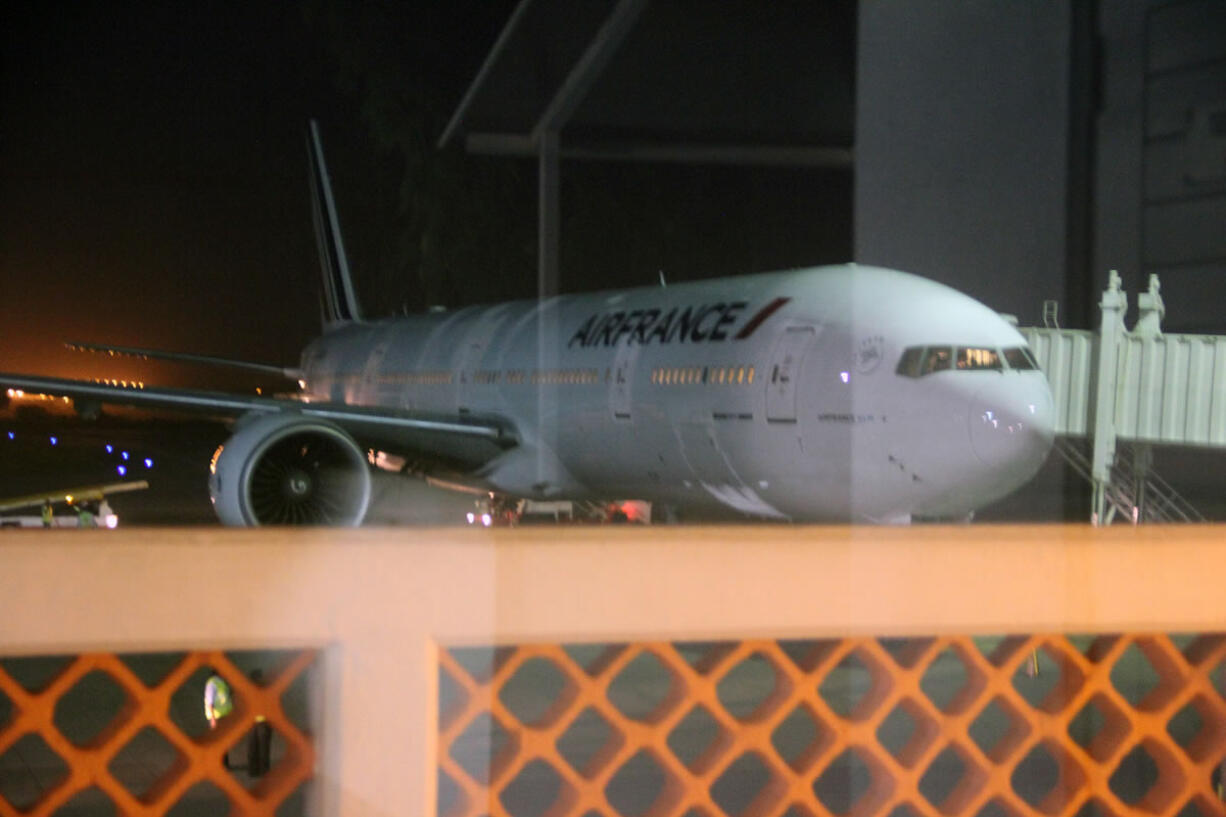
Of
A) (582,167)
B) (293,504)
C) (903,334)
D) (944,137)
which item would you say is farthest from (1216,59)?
(582,167)

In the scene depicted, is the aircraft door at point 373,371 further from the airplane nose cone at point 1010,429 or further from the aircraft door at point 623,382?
the airplane nose cone at point 1010,429

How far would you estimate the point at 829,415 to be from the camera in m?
12.2

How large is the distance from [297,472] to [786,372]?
17.6 ft

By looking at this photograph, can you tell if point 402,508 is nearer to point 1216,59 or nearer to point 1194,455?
point 1194,455

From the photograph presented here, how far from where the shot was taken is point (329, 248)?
27797 millimetres

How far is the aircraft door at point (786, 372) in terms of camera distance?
12602mm

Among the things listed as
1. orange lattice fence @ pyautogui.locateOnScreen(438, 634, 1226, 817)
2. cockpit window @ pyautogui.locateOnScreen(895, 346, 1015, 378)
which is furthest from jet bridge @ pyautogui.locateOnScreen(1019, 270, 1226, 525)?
orange lattice fence @ pyautogui.locateOnScreen(438, 634, 1226, 817)

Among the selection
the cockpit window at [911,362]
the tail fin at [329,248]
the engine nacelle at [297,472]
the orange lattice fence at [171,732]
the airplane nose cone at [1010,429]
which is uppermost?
the tail fin at [329,248]

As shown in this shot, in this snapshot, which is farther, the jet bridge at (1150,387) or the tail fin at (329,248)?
the tail fin at (329,248)

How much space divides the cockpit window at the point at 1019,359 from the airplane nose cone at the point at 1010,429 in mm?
317

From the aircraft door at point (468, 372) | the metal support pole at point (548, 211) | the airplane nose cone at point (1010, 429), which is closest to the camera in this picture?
the airplane nose cone at point (1010, 429)

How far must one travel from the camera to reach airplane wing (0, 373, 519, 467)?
55.6ft

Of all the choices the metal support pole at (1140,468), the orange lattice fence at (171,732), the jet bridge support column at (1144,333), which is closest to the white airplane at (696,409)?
the jet bridge support column at (1144,333)

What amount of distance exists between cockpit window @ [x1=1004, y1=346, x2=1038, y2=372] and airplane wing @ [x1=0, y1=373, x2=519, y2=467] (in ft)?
23.4
